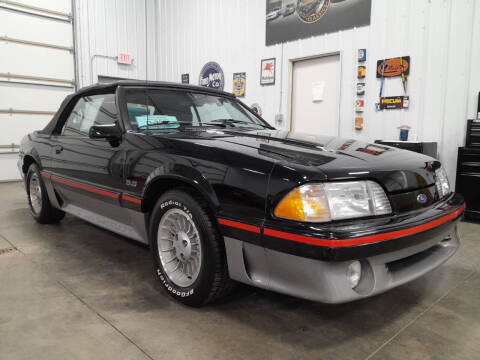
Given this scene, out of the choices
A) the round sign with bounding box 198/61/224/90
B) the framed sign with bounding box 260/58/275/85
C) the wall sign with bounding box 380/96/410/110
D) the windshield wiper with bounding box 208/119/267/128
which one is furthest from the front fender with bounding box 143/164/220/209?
the round sign with bounding box 198/61/224/90

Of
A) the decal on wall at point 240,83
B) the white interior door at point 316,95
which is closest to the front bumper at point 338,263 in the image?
the white interior door at point 316,95

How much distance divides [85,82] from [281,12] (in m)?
4.42

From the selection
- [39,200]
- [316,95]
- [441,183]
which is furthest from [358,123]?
[39,200]

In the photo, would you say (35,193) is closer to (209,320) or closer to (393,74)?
(209,320)

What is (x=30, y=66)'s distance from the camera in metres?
6.93

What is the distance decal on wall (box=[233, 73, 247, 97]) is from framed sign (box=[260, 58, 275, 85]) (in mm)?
436

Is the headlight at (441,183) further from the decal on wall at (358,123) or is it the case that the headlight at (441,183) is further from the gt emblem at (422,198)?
the decal on wall at (358,123)

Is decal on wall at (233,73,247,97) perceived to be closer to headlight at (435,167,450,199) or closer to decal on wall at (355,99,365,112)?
decal on wall at (355,99,365,112)

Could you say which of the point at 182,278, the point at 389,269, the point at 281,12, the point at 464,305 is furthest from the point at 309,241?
the point at 281,12

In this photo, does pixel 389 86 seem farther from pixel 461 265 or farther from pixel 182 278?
pixel 182 278

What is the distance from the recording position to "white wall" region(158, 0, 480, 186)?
160 inches

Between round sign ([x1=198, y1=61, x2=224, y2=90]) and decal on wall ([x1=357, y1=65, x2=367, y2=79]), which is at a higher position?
round sign ([x1=198, y1=61, x2=224, y2=90])

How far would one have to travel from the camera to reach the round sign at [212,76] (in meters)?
7.08

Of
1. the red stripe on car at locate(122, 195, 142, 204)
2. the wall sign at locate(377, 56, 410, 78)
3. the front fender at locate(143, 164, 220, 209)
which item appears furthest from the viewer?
the wall sign at locate(377, 56, 410, 78)
